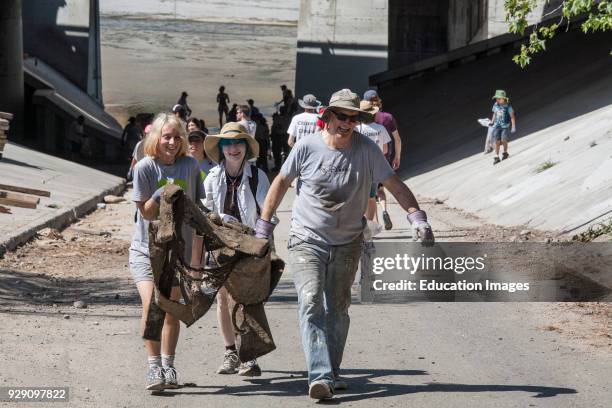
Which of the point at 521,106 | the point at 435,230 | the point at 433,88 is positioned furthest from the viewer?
the point at 433,88

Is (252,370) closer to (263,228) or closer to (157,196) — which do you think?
(263,228)

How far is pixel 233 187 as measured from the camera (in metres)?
8.43

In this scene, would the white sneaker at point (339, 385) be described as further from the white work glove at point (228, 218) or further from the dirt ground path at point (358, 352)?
the white work glove at point (228, 218)

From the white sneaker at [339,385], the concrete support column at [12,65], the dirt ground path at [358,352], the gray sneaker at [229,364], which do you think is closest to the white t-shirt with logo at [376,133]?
the dirt ground path at [358,352]

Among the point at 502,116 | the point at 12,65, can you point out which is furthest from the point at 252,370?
the point at 12,65

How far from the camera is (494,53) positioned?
133ft

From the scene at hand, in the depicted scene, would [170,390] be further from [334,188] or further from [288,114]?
[288,114]

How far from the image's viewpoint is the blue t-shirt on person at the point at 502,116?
78.5 feet

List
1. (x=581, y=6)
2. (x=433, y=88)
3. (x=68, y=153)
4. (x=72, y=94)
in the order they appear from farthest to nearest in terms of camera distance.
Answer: (x=72, y=94) → (x=433, y=88) → (x=68, y=153) → (x=581, y=6)

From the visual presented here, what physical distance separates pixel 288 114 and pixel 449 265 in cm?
2122

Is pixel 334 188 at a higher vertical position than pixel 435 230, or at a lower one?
higher

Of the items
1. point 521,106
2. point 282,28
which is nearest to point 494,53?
point 521,106

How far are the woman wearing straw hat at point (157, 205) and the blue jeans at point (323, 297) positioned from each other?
0.76m

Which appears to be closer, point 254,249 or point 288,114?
point 254,249
